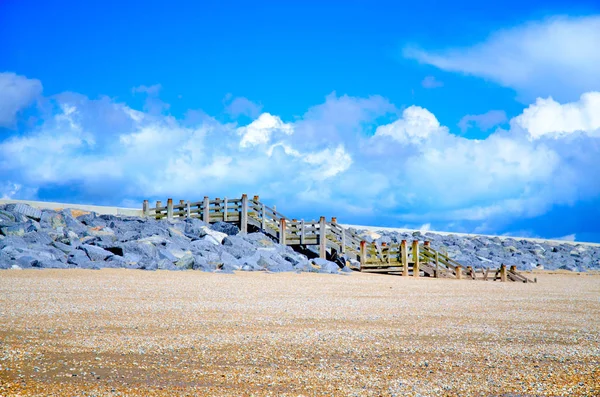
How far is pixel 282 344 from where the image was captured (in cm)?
765

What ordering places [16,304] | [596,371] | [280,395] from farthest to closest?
1. [16,304]
2. [596,371]
3. [280,395]

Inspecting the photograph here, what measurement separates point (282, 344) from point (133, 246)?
14613 mm

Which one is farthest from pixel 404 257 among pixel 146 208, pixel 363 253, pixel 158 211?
pixel 146 208

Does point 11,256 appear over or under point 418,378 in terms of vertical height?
over

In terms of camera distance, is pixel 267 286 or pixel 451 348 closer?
pixel 451 348

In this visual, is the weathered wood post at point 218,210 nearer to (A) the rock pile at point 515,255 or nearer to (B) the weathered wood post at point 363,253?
(B) the weathered wood post at point 363,253

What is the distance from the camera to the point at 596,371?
678 cm

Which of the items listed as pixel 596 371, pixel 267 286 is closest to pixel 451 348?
pixel 596 371

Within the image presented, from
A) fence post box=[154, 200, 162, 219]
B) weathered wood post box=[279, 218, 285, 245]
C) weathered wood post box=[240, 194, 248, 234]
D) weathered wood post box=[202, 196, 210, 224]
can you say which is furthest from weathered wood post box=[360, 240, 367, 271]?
fence post box=[154, 200, 162, 219]

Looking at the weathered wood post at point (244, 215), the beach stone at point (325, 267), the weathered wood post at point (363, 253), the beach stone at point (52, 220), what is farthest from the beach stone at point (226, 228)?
the beach stone at point (52, 220)

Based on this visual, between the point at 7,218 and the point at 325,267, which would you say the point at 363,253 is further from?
the point at 7,218

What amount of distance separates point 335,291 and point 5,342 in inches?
378

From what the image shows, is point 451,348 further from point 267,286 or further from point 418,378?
point 267,286

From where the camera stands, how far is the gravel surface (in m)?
5.85
